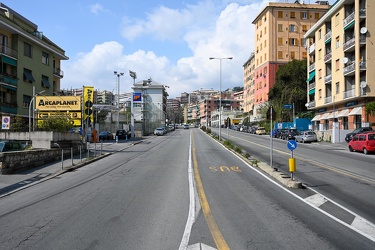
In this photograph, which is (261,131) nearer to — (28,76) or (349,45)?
(349,45)

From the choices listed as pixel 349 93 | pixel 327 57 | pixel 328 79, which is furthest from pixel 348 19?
pixel 328 79

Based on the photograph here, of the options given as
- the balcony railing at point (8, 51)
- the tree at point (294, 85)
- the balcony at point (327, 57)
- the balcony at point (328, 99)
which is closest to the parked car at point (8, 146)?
the balcony railing at point (8, 51)

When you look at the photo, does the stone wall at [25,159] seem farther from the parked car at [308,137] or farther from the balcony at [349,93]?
the balcony at [349,93]

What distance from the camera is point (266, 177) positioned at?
14328mm

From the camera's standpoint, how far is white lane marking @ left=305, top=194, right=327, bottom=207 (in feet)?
30.6

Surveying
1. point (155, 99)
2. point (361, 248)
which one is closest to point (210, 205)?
point (361, 248)

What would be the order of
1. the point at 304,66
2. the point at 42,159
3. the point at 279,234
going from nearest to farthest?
the point at 279,234 → the point at 42,159 → the point at 304,66

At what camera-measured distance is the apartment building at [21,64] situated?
38875 mm

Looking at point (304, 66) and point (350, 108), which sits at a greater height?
point (304, 66)

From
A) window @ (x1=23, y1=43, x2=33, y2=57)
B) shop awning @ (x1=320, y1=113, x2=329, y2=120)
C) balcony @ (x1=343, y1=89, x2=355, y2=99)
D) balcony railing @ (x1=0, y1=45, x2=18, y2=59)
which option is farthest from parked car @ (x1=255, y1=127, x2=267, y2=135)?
balcony railing @ (x1=0, y1=45, x2=18, y2=59)

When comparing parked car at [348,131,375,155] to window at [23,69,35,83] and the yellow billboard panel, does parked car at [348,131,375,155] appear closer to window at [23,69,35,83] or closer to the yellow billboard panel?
the yellow billboard panel

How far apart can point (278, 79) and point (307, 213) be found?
222ft

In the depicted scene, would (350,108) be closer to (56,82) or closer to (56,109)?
(56,109)

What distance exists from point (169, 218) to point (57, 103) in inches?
1147
